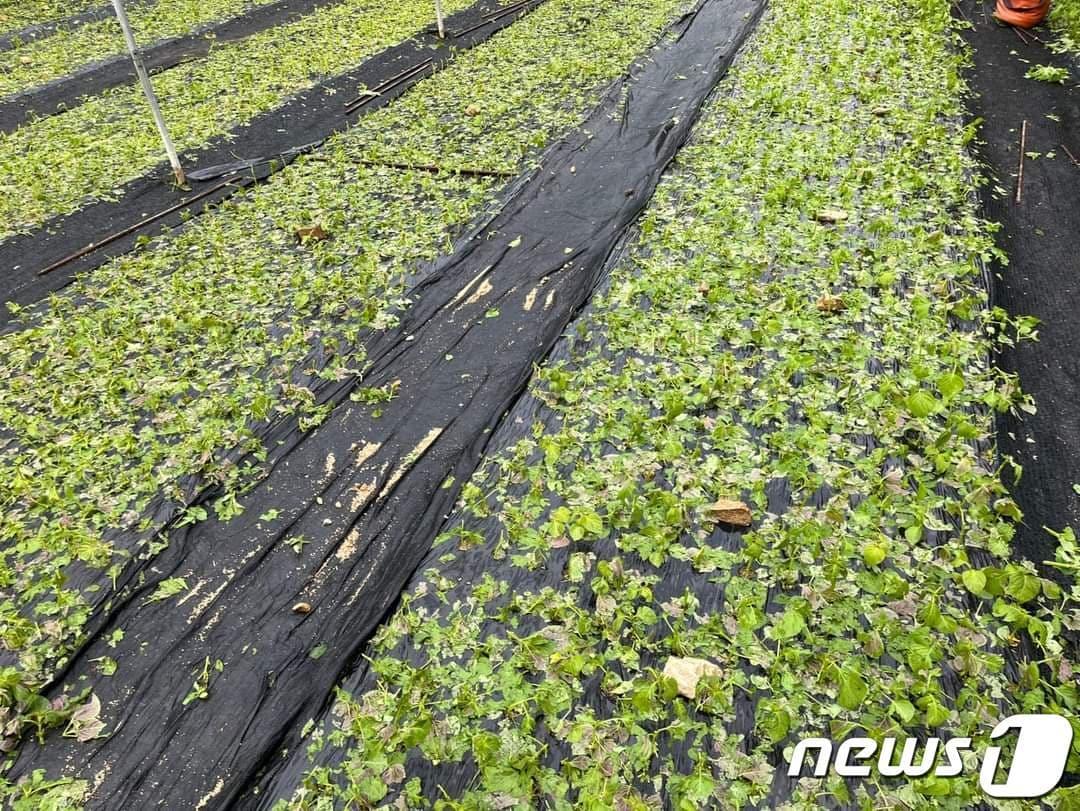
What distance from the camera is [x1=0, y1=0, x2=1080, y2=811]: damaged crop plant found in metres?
1.76

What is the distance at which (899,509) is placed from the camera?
2.23 m

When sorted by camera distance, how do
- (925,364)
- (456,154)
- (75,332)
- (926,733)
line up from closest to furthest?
(926,733), (925,364), (75,332), (456,154)

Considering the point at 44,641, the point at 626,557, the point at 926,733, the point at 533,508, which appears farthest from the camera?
the point at 533,508

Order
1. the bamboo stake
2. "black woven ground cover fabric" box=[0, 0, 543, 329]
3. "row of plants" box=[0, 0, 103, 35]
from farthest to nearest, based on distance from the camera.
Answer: "row of plants" box=[0, 0, 103, 35]
the bamboo stake
"black woven ground cover fabric" box=[0, 0, 543, 329]

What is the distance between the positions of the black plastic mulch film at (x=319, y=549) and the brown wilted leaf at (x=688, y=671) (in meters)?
0.90

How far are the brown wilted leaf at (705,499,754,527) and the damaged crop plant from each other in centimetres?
1

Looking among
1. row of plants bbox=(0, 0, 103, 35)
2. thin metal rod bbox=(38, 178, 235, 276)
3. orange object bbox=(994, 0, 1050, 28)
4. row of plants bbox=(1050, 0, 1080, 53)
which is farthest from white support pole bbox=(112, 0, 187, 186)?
orange object bbox=(994, 0, 1050, 28)

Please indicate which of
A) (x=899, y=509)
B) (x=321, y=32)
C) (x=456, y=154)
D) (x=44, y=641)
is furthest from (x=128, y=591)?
(x=321, y=32)

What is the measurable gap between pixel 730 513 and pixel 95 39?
8.59 meters

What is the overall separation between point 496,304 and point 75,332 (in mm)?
2096

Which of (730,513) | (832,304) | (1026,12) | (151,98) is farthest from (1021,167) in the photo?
(151,98)

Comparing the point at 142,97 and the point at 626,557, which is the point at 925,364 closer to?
the point at 626,557

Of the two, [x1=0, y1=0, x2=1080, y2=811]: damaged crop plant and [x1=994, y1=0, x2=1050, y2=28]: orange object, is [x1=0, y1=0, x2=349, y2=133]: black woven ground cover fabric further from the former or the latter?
[x1=994, y1=0, x2=1050, y2=28]: orange object

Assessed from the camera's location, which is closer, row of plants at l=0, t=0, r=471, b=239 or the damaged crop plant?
the damaged crop plant
